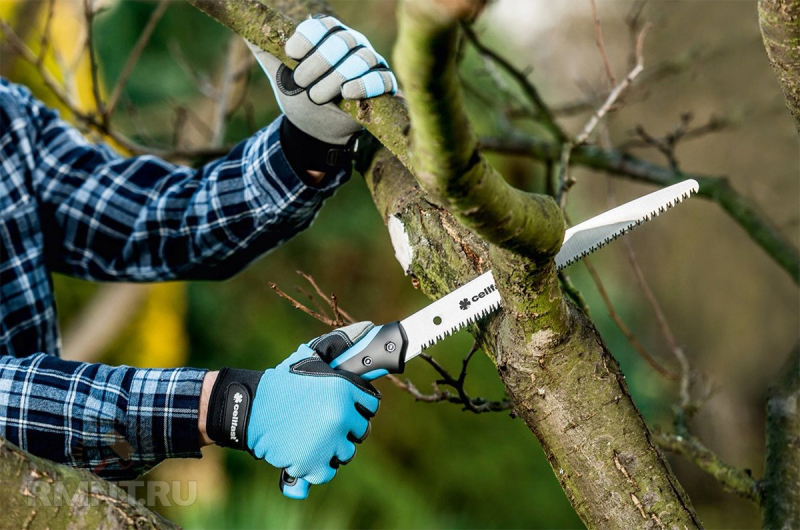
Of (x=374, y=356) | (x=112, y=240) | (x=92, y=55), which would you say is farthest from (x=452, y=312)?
(x=92, y=55)

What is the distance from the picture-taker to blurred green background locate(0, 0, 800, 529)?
14.3 ft

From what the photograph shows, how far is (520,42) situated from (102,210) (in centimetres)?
506

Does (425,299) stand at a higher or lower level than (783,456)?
lower

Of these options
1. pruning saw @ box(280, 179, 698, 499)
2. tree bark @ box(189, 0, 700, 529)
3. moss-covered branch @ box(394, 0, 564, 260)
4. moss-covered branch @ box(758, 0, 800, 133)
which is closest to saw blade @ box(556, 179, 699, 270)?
pruning saw @ box(280, 179, 698, 499)

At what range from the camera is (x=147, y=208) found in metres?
1.76

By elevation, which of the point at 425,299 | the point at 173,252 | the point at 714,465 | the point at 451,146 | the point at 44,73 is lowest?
the point at 425,299

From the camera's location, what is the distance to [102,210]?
1785 millimetres

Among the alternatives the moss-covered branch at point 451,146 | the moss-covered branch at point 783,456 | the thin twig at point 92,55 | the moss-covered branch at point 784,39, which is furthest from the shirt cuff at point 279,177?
the moss-covered branch at point 783,456

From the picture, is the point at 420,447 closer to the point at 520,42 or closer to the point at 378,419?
the point at 378,419

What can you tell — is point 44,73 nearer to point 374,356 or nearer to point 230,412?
point 230,412

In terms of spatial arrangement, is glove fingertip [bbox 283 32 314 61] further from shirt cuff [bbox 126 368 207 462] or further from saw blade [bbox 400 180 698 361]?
shirt cuff [bbox 126 368 207 462]

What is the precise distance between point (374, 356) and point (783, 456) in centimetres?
86

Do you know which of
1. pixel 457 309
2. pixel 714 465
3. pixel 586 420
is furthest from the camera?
pixel 714 465

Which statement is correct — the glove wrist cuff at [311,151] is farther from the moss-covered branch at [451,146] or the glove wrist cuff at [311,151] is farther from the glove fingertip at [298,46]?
the moss-covered branch at [451,146]
